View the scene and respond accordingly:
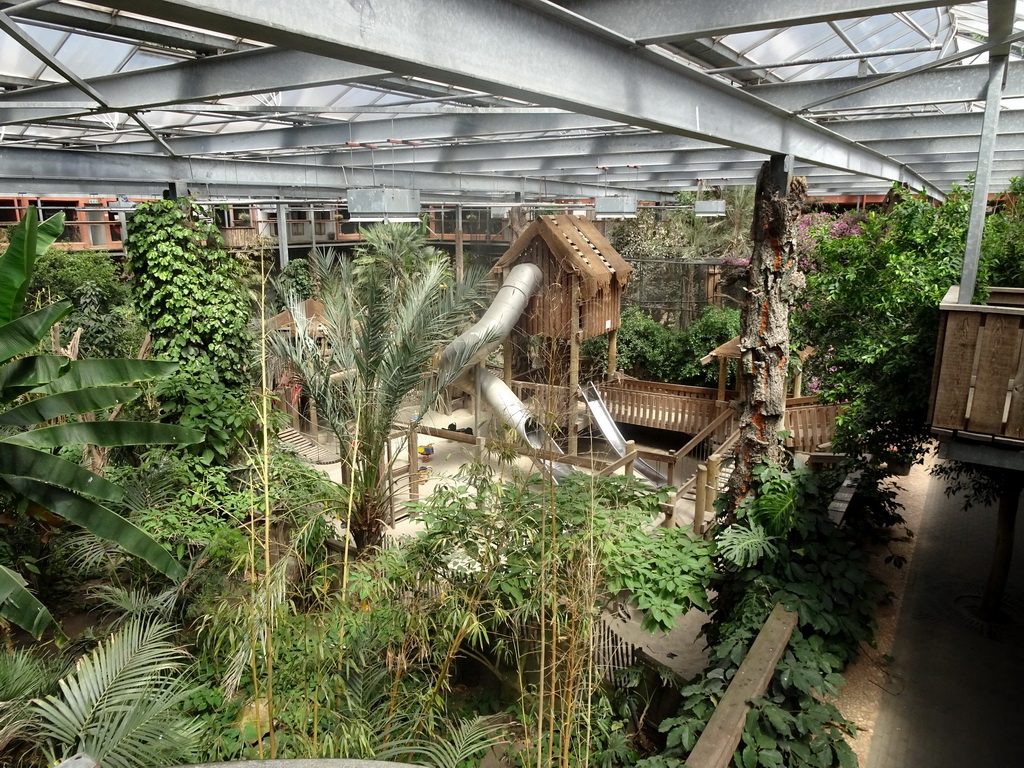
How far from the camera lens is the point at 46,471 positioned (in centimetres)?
360

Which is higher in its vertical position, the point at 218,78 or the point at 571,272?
the point at 218,78

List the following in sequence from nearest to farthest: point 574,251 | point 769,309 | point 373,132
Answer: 1. point 769,309
2. point 373,132
3. point 574,251

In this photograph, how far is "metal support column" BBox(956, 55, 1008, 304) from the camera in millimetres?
3836

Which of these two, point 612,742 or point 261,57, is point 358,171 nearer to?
point 261,57

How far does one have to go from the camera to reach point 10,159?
715 centimetres

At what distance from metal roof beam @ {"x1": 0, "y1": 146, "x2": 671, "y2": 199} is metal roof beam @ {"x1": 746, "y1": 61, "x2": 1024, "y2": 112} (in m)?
6.89

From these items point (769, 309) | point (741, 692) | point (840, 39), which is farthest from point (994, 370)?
point (840, 39)

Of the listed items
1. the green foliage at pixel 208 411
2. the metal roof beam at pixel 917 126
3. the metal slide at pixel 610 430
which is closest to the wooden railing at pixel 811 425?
the metal slide at pixel 610 430

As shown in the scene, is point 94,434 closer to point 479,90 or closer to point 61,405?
point 61,405

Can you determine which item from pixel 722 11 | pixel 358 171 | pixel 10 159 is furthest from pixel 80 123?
pixel 722 11

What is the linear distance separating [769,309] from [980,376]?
150 centimetres

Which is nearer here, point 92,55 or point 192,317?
point 92,55

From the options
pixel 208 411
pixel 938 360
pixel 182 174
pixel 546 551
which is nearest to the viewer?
pixel 938 360

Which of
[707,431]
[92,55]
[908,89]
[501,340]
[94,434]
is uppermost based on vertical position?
[92,55]
